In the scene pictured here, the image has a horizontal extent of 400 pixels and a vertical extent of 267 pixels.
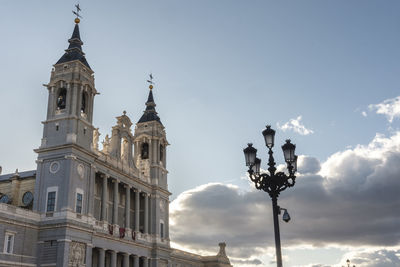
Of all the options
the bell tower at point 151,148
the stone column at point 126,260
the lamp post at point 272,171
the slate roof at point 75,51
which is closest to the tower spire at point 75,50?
the slate roof at point 75,51

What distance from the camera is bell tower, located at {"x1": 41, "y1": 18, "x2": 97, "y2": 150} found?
5166 centimetres

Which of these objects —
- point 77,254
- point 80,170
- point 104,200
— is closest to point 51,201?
point 80,170

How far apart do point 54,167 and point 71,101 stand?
26.1 feet

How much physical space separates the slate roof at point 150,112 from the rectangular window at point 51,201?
27575mm

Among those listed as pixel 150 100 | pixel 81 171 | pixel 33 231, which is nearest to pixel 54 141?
pixel 81 171

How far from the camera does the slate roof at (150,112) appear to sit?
74.5 m

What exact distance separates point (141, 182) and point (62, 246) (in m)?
21.1

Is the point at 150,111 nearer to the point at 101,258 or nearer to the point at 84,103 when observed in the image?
the point at 84,103

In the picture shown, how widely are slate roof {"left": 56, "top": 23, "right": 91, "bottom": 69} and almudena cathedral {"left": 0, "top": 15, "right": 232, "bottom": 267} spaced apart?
122 mm

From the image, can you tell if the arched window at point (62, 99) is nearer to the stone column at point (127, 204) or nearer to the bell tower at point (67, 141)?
the bell tower at point (67, 141)

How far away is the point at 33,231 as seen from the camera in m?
47.1

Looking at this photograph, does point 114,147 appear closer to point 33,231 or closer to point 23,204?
point 23,204

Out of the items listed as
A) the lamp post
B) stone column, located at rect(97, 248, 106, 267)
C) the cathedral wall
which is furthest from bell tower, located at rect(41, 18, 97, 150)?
the lamp post

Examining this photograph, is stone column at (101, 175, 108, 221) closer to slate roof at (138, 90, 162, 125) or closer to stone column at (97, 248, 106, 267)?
stone column at (97, 248, 106, 267)
